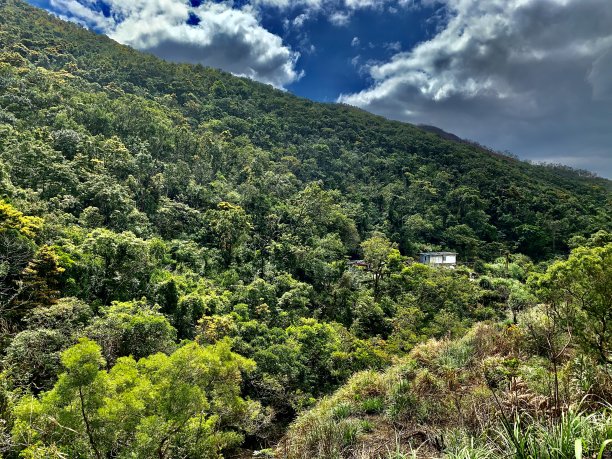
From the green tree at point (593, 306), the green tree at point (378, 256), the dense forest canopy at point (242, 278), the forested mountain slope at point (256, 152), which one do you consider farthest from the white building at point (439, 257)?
the green tree at point (593, 306)

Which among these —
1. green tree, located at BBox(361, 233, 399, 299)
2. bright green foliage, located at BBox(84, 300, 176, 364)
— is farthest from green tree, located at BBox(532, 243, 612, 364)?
green tree, located at BBox(361, 233, 399, 299)

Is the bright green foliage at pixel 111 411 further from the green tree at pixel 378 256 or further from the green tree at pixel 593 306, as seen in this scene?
the green tree at pixel 378 256

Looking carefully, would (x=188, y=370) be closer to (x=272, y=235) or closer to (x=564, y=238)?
(x=272, y=235)

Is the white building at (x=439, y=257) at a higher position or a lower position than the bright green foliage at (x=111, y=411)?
higher

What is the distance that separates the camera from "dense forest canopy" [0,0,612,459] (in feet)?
27.9

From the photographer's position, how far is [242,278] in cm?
3209

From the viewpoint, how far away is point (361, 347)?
22.5 meters

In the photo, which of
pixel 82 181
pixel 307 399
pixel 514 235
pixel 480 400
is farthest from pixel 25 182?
pixel 514 235

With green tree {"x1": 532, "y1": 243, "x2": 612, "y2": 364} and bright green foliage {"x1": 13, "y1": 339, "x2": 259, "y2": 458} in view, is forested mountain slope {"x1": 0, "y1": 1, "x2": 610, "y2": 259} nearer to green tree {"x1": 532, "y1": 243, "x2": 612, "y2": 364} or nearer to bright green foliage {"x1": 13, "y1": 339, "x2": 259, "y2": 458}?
bright green foliage {"x1": 13, "y1": 339, "x2": 259, "y2": 458}

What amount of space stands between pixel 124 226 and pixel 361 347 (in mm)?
20416

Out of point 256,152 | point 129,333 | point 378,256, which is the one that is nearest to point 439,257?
point 378,256

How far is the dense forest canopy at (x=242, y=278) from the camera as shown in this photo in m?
8.51

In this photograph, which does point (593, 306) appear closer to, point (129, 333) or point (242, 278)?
point (129, 333)

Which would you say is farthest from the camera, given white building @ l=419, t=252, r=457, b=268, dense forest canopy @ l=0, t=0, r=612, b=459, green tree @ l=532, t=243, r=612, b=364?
white building @ l=419, t=252, r=457, b=268
